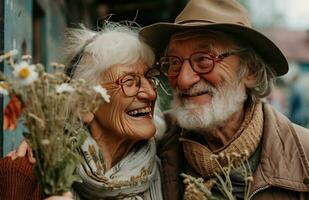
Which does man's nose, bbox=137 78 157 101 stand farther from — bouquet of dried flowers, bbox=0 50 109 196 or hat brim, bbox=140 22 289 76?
bouquet of dried flowers, bbox=0 50 109 196

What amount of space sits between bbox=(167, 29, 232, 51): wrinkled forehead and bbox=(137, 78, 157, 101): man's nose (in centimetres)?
24

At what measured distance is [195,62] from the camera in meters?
3.57

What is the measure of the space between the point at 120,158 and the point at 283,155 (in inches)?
28.3

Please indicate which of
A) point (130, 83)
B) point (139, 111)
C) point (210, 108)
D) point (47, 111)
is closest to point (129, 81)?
point (130, 83)

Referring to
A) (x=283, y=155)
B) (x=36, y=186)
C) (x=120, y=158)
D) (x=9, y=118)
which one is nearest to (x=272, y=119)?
(x=283, y=155)

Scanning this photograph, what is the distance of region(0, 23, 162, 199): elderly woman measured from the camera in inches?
134

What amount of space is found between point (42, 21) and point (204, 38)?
243 centimetres

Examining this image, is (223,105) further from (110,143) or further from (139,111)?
(110,143)

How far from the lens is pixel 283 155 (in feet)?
11.6

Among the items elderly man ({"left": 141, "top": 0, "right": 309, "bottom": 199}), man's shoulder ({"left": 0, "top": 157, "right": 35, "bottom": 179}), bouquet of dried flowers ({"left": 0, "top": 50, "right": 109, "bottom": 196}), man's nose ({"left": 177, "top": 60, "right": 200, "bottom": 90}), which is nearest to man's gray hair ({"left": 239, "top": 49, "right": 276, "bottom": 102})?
elderly man ({"left": 141, "top": 0, "right": 309, "bottom": 199})

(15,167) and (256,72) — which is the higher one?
(256,72)

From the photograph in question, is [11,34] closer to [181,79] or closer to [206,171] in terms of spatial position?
[181,79]

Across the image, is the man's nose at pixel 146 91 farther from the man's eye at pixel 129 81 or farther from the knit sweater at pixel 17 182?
the knit sweater at pixel 17 182

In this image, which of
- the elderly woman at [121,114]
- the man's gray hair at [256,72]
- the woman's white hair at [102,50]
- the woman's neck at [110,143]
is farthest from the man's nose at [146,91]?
the man's gray hair at [256,72]
